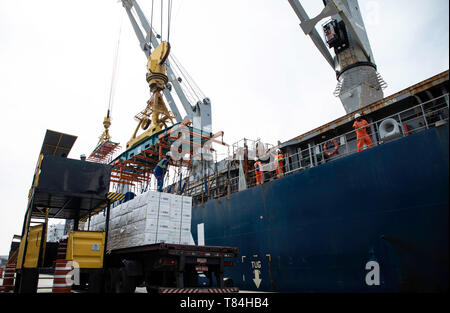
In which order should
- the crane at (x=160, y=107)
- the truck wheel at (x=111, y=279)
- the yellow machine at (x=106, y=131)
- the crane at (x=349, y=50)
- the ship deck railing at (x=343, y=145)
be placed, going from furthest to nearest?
the yellow machine at (x=106, y=131)
the crane at (x=160, y=107)
the crane at (x=349, y=50)
the ship deck railing at (x=343, y=145)
the truck wheel at (x=111, y=279)

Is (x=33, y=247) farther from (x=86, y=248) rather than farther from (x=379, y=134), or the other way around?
(x=379, y=134)

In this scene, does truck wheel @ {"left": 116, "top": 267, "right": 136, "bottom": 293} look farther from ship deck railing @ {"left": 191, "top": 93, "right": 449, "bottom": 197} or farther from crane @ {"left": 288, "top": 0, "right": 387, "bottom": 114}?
crane @ {"left": 288, "top": 0, "right": 387, "bottom": 114}

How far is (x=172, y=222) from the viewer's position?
31.4 ft

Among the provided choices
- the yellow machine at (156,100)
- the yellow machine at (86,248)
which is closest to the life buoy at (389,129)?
the yellow machine at (86,248)

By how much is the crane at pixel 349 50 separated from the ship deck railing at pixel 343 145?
5300 mm

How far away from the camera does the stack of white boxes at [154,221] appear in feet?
29.5

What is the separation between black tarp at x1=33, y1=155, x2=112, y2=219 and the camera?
8625 mm

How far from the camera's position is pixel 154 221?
29.8 ft

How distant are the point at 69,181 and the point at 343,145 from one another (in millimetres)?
10092

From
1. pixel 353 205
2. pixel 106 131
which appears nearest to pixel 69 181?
pixel 353 205

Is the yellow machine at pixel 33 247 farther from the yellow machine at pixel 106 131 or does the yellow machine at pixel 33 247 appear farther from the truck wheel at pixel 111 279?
the yellow machine at pixel 106 131

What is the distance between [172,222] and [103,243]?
206 cm

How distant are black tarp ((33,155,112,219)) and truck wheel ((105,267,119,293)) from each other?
2.15m

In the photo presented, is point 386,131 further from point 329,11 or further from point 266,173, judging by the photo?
point 329,11
